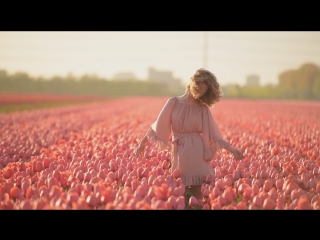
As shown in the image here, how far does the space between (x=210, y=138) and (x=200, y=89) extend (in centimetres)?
61

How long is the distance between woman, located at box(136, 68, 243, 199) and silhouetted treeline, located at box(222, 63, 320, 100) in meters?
63.0

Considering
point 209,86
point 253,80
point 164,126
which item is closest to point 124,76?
point 253,80

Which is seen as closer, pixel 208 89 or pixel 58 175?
pixel 58 175

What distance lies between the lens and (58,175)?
4.23 meters

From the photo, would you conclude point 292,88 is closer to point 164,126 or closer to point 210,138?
point 210,138

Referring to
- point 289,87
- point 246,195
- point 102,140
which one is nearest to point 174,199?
point 246,195

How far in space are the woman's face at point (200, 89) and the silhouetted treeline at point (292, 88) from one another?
63172 mm

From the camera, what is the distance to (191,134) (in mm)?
4781

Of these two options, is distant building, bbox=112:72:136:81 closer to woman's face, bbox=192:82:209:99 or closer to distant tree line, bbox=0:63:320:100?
distant tree line, bbox=0:63:320:100

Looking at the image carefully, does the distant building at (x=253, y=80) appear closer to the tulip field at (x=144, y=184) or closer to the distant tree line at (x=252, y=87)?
the distant tree line at (x=252, y=87)

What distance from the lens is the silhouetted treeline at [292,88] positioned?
69625 mm

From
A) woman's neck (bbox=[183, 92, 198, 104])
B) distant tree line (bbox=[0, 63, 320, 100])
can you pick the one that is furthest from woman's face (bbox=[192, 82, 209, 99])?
distant tree line (bbox=[0, 63, 320, 100])
